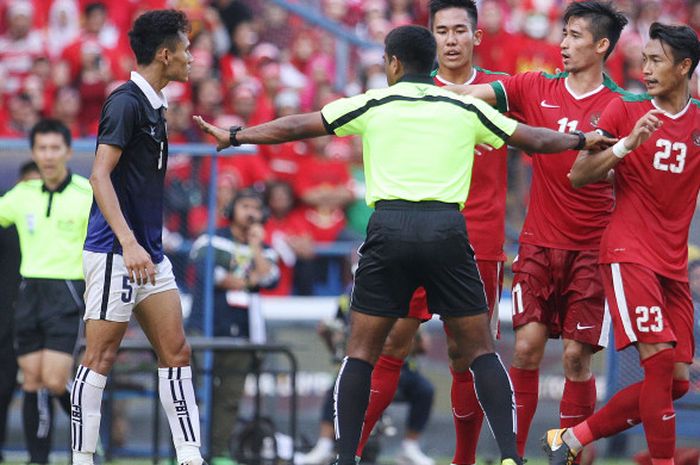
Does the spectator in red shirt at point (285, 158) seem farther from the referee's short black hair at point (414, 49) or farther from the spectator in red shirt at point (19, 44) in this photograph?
the referee's short black hair at point (414, 49)

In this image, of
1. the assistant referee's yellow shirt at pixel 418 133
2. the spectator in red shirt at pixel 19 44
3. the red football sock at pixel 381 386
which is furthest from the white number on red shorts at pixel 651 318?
the spectator in red shirt at pixel 19 44

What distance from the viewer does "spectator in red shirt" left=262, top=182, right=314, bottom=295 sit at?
15.1m

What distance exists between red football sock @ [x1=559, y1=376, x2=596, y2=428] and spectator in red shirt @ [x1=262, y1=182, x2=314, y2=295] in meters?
5.31

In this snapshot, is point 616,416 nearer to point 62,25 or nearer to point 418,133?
point 418,133

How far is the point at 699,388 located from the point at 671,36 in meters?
5.54

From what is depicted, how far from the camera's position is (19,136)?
636 inches

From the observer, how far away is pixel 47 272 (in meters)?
11.7

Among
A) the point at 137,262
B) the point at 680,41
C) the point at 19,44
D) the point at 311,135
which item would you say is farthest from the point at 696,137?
the point at 19,44

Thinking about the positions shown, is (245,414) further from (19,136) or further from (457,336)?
(457,336)

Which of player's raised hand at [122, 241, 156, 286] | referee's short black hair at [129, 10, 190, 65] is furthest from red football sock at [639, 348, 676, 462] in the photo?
referee's short black hair at [129, 10, 190, 65]

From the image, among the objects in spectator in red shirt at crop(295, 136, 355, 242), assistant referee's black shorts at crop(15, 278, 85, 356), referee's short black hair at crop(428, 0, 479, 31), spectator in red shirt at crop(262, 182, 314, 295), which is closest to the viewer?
referee's short black hair at crop(428, 0, 479, 31)

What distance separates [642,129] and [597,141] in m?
0.32

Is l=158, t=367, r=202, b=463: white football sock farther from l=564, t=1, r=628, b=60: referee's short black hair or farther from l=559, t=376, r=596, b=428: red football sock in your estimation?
l=564, t=1, r=628, b=60: referee's short black hair

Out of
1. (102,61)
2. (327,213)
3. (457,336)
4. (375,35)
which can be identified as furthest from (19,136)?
(457,336)
